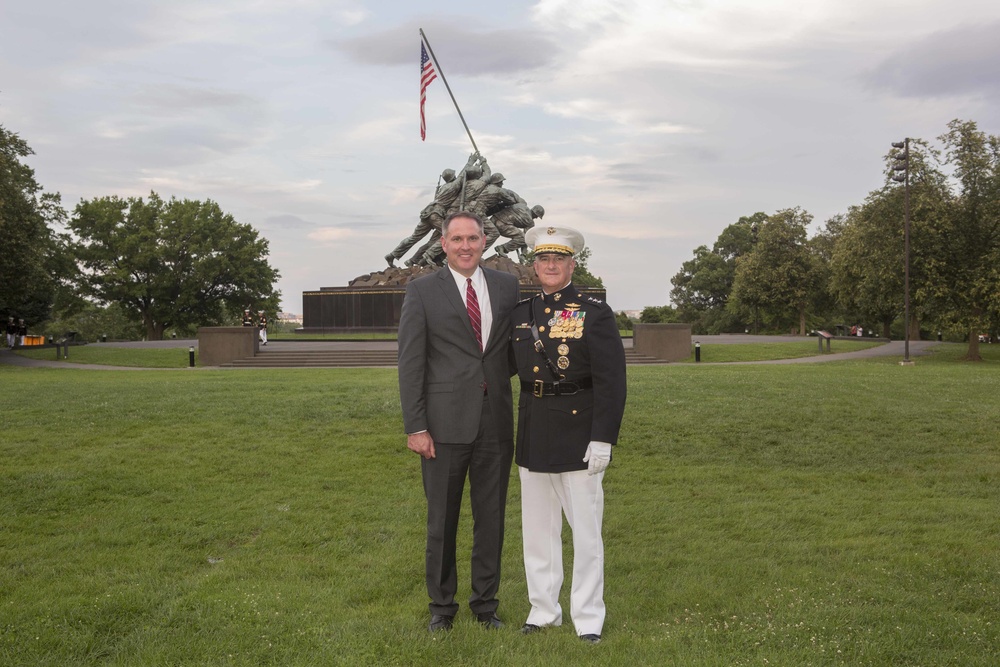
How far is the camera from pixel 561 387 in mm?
4648

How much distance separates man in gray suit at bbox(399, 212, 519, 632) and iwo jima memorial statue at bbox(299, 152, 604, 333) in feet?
97.9

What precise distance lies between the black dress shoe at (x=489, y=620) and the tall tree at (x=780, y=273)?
53.2 metres

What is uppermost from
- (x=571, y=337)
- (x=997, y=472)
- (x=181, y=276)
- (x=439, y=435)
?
(x=181, y=276)

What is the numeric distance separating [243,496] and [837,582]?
5.62 meters

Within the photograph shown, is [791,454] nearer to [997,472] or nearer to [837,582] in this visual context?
[997,472]

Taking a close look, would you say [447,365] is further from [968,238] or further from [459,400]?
[968,238]

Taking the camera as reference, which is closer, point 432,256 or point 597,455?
point 597,455

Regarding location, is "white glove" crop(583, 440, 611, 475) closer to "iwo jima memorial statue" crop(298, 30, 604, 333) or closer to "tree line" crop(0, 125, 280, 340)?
"iwo jima memorial statue" crop(298, 30, 604, 333)

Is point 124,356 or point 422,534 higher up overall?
point 124,356

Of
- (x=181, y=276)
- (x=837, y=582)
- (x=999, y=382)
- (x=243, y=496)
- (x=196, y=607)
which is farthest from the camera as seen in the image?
(x=181, y=276)

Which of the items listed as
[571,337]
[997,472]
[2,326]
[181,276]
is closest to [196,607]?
[571,337]

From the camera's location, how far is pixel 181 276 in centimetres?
5106

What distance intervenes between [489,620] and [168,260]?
167 ft

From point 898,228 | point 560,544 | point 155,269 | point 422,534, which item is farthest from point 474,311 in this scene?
point 155,269
